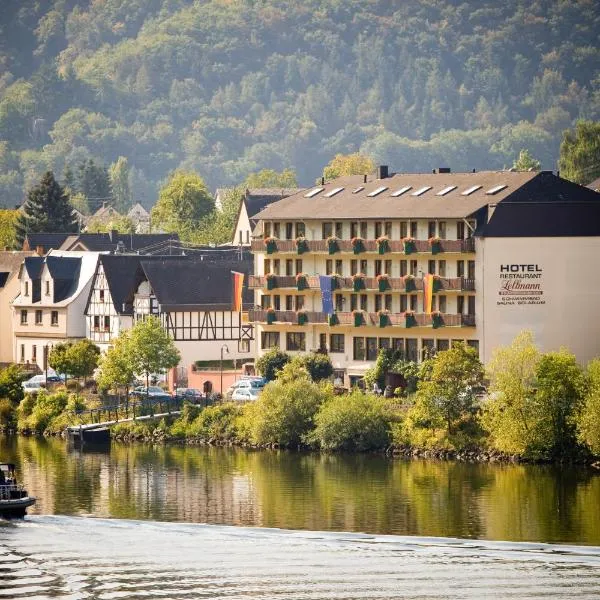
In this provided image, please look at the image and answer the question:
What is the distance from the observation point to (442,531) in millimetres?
85938

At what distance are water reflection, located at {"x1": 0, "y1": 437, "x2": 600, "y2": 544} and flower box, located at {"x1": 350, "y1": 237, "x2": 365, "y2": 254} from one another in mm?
18189

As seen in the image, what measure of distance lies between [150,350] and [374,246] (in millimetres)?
14383

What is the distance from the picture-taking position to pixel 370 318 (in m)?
128

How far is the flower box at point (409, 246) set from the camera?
4953 inches

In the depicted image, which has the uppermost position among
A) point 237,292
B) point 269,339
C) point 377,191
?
point 377,191

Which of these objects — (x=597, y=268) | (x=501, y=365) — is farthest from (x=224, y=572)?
(x=597, y=268)

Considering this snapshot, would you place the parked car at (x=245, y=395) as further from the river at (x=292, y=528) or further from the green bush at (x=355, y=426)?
the green bush at (x=355, y=426)

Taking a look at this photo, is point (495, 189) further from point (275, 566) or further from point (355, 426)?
point (275, 566)

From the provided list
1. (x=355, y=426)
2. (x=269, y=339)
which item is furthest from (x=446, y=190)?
(x=355, y=426)

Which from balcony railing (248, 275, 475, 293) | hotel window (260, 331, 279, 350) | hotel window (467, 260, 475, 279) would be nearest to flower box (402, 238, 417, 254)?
balcony railing (248, 275, 475, 293)

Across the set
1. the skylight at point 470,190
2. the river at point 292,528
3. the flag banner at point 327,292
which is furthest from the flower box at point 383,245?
the river at point 292,528

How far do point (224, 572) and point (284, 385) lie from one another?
4315 cm

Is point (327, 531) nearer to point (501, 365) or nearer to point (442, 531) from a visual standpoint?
point (442, 531)

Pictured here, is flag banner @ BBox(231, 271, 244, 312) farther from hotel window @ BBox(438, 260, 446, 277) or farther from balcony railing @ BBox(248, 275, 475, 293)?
hotel window @ BBox(438, 260, 446, 277)
